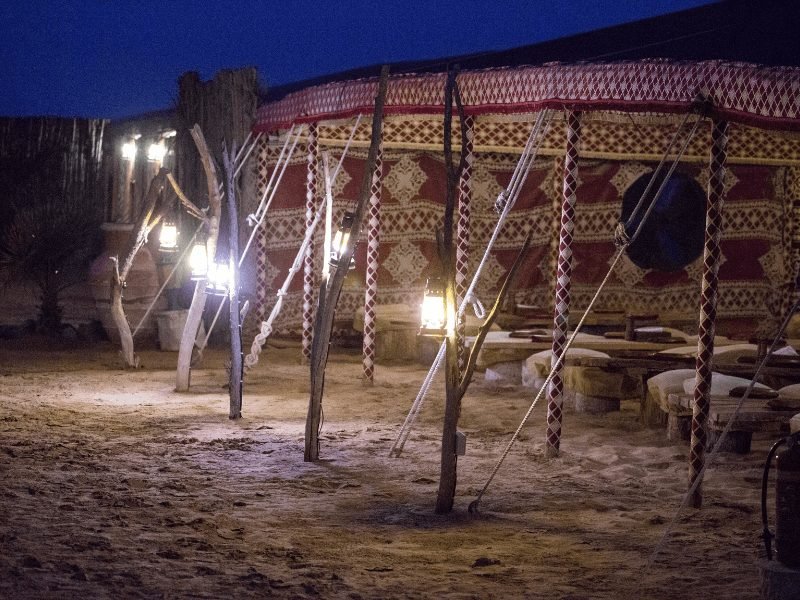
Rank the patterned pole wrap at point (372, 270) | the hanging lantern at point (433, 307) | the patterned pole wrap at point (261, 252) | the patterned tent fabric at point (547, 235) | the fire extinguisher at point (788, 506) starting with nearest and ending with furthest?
the fire extinguisher at point (788, 506), the hanging lantern at point (433, 307), the patterned pole wrap at point (372, 270), the patterned pole wrap at point (261, 252), the patterned tent fabric at point (547, 235)

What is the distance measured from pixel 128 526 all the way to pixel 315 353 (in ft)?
7.12

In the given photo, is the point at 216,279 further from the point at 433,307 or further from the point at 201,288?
the point at 433,307

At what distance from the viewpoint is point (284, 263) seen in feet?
47.4

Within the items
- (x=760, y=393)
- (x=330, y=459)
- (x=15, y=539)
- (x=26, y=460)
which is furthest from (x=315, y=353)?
(x=760, y=393)

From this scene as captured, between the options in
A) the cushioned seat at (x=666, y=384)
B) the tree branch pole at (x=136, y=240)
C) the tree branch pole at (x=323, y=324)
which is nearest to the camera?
the tree branch pole at (x=323, y=324)

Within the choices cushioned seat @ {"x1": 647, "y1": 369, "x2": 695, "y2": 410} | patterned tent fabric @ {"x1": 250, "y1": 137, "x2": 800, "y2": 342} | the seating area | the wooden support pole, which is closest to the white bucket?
patterned tent fabric @ {"x1": 250, "y1": 137, "x2": 800, "y2": 342}

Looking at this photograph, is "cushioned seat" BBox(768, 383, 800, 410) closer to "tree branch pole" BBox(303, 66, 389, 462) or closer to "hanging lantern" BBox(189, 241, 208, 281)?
"tree branch pole" BBox(303, 66, 389, 462)

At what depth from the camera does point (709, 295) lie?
6488mm

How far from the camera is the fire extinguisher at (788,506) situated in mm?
4289

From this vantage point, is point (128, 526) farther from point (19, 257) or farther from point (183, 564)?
point (19, 257)

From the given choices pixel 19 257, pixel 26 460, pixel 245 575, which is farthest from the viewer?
pixel 19 257

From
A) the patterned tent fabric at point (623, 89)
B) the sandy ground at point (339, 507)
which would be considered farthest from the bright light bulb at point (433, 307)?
the patterned tent fabric at point (623, 89)

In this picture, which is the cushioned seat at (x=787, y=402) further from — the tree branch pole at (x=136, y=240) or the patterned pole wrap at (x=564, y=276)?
the tree branch pole at (x=136, y=240)

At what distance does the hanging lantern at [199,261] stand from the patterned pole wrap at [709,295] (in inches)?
192
